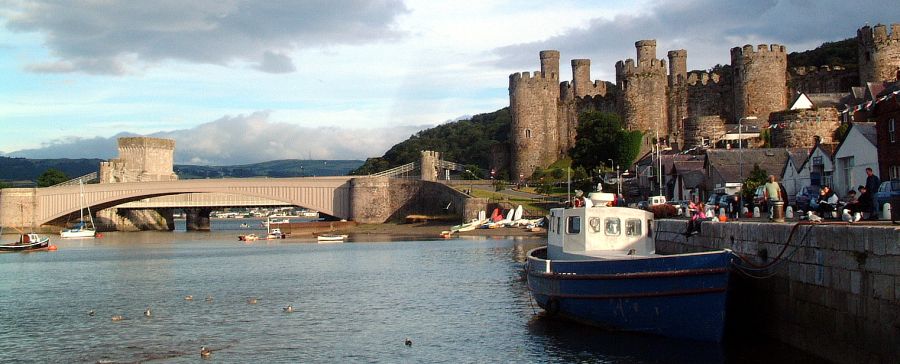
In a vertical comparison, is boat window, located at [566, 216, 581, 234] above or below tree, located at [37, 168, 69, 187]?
below

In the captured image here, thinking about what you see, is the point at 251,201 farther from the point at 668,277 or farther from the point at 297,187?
the point at 668,277

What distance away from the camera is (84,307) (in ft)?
109

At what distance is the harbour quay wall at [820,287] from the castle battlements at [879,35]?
5356cm

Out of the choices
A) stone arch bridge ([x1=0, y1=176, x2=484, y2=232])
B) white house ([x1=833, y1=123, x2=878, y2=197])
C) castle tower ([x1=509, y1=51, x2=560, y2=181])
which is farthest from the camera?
stone arch bridge ([x1=0, y1=176, x2=484, y2=232])

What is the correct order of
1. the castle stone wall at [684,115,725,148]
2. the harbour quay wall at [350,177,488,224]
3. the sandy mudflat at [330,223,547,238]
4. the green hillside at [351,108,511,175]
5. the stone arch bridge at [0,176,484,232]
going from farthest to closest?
the green hillside at [351,108,511,175], the stone arch bridge at [0,176,484,232], the harbour quay wall at [350,177,488,224], the castle stone wall at [684,115,725,148], the sandy mudflat at [330,223,547,238]

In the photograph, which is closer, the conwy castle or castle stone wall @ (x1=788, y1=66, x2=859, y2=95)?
the conwy castle

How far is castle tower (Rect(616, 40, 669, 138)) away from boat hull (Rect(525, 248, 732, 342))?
2553 inches

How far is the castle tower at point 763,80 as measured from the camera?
258ft

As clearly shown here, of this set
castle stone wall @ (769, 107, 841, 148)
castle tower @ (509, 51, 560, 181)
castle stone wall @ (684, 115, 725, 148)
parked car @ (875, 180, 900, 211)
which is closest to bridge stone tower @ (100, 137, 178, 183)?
castle tower @ (509, 51, 560, 181)

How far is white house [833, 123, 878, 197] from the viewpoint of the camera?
35.6 m

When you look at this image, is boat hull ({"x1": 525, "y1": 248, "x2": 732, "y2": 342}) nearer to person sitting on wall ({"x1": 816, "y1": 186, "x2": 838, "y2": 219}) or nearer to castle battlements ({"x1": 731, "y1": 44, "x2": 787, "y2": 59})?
person sitting on wall ({"x1": 816, "y1": 186, "x2": 838, "y2": 219})

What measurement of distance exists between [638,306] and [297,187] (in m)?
81.6

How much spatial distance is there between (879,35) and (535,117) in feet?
107

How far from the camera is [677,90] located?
86.9m
